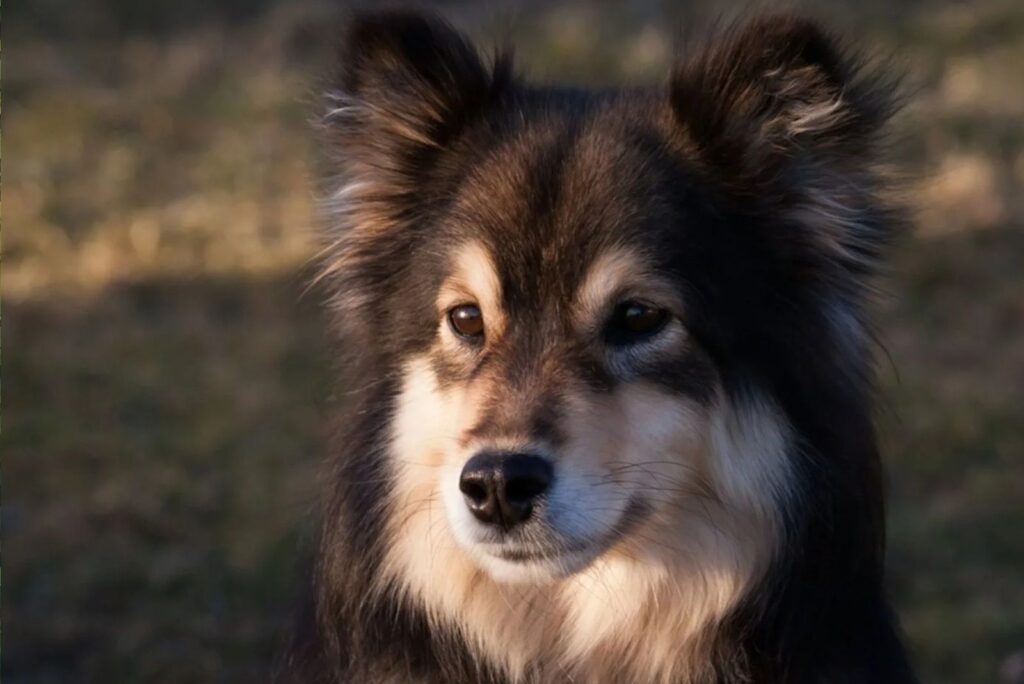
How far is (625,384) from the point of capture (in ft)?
10.3

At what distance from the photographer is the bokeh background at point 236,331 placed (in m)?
5.37

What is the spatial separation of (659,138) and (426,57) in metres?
0.57

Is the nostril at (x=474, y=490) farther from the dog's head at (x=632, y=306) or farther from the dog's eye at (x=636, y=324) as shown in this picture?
the dog's eye at (x=636, y=324)

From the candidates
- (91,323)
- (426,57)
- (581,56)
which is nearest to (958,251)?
(581,56)

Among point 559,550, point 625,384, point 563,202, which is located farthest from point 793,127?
point 559,550

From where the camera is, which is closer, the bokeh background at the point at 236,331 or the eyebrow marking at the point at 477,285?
the eyebrow marking at the point at 477,285

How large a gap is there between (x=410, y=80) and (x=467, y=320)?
1.96ft

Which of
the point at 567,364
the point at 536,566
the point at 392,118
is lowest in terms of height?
the point at 536,566

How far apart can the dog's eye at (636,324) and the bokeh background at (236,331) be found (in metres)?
0.77

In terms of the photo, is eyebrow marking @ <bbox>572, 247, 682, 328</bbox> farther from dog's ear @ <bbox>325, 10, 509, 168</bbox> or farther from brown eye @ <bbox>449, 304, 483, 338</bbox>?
dog's ear @ <bbox>325, 10, 509, 168</bbox>

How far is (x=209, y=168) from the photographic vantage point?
31.6 ft

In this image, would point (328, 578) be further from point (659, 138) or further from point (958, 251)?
point (958, 251)

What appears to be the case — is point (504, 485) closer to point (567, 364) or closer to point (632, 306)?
point (567, 364)

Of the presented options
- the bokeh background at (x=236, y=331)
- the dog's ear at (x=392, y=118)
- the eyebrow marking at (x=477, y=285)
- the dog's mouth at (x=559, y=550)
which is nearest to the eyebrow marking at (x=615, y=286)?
the eyebrow marking at (x=477, y=285)
